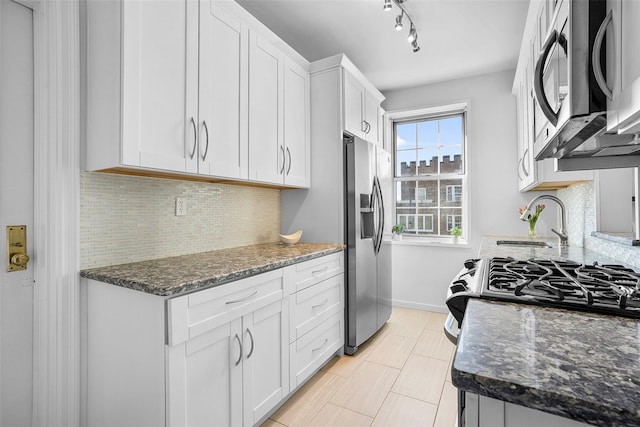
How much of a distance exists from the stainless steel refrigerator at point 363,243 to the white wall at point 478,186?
83cm

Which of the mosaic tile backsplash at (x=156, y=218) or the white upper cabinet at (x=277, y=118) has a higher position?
the white upper cabinet at (x=277, y=118)

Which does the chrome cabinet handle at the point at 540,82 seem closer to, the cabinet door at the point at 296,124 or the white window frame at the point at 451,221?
the cabinet door at the point at 296,124

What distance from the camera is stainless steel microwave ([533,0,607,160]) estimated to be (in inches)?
28.5

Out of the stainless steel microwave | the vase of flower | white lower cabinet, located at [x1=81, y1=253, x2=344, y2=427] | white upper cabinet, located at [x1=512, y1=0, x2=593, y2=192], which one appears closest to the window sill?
the vase of flower

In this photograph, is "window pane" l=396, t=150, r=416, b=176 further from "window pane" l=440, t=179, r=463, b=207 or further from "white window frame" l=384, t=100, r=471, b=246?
"window pane" l=440, t=179, r=463, b=207

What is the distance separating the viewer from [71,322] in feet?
4.83

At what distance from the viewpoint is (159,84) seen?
1.52 m

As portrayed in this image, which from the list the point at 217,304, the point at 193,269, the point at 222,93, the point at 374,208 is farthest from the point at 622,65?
the point at 374,208

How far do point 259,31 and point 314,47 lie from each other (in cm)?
89

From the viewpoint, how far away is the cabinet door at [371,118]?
308 centimetres

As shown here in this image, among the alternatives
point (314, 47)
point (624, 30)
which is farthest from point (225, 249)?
point (624, 30)

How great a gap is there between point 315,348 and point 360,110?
2083 millimetres

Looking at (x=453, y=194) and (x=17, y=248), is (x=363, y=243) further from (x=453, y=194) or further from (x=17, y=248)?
(x=17, y=248)

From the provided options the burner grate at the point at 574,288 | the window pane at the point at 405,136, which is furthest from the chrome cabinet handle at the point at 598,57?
the window pane at the point at 405,136
